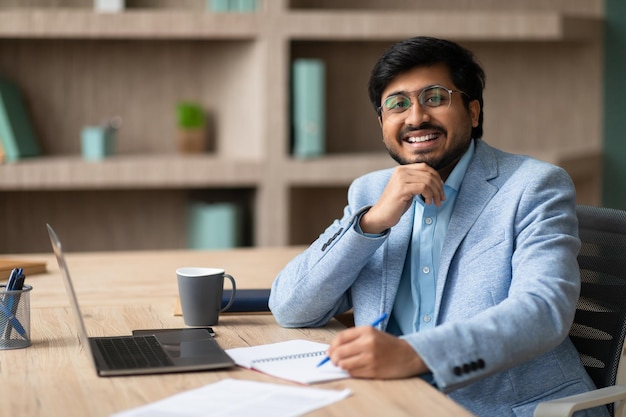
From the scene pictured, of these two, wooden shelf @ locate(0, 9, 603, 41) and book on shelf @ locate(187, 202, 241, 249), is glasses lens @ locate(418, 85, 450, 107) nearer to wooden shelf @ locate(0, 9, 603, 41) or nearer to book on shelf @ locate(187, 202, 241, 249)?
wooden shelf @ locate(0, 9, 603, 41)

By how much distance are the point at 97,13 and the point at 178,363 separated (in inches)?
88.7

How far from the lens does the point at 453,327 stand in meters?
1.38

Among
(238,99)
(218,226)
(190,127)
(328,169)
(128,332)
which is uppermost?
(238,99)

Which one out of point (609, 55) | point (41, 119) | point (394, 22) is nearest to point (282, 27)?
point (394, 22)

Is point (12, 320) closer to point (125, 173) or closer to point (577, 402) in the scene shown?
point (577, 402)

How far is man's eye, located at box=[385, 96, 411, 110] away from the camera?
1.82 m

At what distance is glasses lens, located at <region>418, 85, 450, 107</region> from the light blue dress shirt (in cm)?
11

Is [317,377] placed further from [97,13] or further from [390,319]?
[97,13]

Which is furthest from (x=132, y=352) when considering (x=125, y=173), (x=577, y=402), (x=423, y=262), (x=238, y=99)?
(x=238, y=99)

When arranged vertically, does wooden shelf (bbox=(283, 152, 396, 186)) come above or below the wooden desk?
above

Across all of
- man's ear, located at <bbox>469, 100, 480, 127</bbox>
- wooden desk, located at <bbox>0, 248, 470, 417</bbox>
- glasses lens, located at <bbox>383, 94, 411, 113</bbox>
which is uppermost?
glasses lens, located at <bbox>383, 94, 411, 113</bbox>

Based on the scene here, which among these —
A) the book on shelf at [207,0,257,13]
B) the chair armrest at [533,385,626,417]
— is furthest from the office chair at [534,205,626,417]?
the book on shelf at [207,0,257,13]

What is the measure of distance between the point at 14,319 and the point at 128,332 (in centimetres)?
21

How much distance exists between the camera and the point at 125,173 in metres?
3.38
